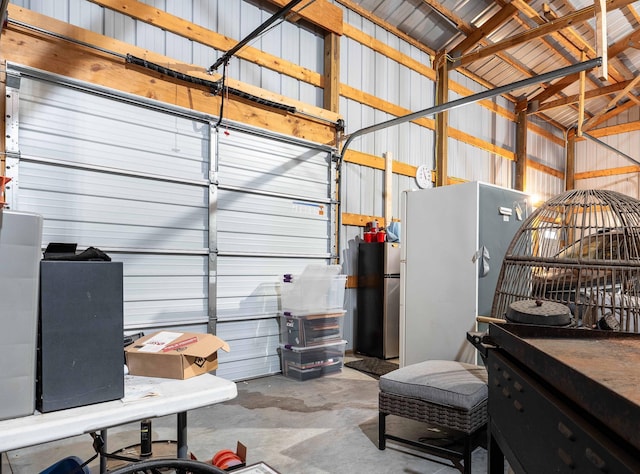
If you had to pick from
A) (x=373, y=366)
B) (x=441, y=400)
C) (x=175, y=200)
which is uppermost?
(x=175, y=200)

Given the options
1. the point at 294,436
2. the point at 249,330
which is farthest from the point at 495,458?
the point at 249,330

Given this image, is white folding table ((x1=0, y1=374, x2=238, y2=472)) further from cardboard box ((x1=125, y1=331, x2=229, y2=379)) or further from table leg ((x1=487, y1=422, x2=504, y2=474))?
table leg ((x1=487, y1=422, x2=504, y2=474))

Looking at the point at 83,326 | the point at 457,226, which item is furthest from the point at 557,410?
the point at 457,226

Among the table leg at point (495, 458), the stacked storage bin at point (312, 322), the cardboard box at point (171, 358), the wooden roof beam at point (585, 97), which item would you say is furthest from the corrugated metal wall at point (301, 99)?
the table leg at point (495, 458)

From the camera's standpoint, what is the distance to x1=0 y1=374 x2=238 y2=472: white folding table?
3.38 ft

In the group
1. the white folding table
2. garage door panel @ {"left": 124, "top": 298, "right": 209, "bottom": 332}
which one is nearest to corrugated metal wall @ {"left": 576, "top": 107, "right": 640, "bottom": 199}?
garage door panel @ {"left": 124, "top": 298, "right": 209, "bottom": 332}

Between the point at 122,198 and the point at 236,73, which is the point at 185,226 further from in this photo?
the point at 236,73

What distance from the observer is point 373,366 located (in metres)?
4.70

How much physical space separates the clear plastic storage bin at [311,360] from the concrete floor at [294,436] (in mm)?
359

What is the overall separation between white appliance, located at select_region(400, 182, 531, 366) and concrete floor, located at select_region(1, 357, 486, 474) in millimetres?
731

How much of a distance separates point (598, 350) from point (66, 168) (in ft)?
11.7

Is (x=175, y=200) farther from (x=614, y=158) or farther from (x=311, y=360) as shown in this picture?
(x=614, y=158)

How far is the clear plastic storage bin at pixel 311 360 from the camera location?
4.21m

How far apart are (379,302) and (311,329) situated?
1206mm
